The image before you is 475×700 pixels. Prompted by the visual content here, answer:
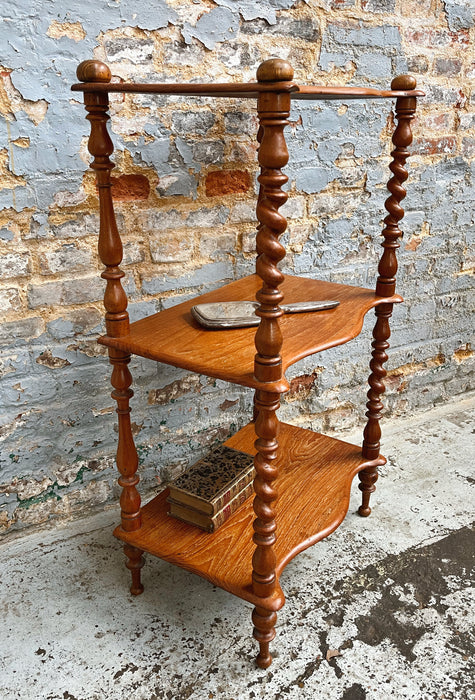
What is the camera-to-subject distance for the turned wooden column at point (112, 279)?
52.6 inches

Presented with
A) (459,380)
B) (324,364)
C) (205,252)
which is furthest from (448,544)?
(205,252)

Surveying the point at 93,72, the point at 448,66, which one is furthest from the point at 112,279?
the point at 448,66

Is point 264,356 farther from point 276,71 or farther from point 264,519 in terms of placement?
point 276,71

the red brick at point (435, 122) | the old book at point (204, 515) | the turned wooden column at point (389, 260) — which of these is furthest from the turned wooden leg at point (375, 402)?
the red brick at point (435, 122)

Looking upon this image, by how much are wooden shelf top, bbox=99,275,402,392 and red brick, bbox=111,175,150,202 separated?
383mm

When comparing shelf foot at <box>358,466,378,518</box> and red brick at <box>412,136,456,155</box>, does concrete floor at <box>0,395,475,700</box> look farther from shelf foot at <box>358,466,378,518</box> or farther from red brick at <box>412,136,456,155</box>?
red brick at <box>412,136,456,155</box>

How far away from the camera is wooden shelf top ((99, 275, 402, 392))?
136 centimetres

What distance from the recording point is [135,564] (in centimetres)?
175

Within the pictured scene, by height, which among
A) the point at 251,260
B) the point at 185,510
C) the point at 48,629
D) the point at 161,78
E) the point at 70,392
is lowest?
the point at 48,629

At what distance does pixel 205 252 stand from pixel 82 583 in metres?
1.13

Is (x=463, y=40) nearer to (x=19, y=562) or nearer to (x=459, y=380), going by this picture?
(x=459, y=380)

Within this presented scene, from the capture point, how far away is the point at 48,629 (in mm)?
1684

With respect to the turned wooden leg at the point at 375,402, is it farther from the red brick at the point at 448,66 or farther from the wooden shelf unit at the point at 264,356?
the red brick at the point at 448,66

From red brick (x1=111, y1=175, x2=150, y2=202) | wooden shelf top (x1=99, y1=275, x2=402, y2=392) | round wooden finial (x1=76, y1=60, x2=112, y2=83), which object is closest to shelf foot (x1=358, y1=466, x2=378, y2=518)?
wooden shelf top (x1=99, y1=275, x2=402, y2=392)
